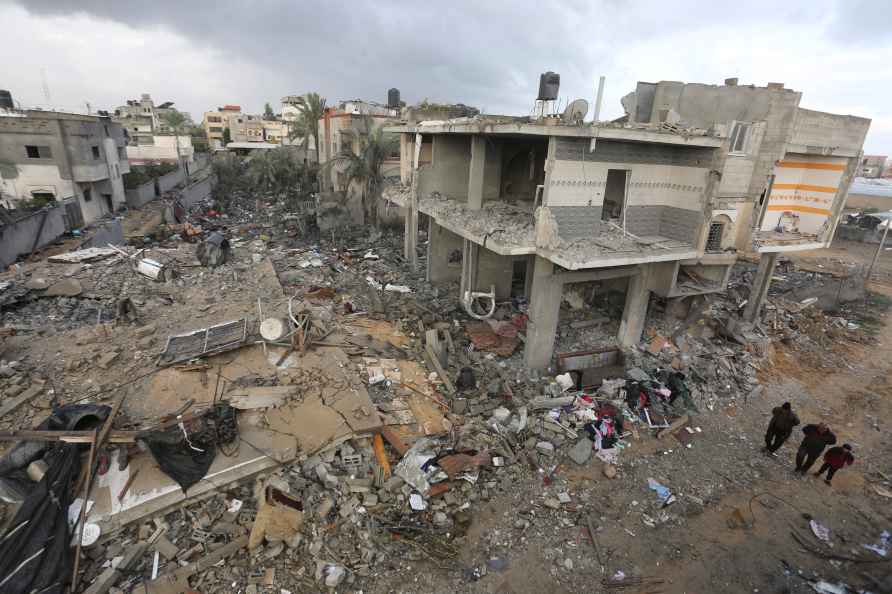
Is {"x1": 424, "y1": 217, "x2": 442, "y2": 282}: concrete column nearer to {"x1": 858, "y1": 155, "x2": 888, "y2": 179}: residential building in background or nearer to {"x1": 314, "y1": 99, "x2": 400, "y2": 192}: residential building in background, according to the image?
{"x1": 314, "y1": 99, "x2": 400, "y2": 192}: residential building in background

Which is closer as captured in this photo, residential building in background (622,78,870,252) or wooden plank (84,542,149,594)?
wooden plank (84,542,149,594)

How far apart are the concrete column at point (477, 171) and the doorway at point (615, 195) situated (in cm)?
362

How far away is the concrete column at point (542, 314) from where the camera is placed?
426 inches

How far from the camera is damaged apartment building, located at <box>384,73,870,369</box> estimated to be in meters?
10.1

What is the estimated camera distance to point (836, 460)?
864 cm

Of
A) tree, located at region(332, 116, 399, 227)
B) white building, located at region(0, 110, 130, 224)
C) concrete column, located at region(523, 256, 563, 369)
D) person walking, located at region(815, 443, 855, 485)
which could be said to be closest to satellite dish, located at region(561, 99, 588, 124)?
concrete column, located at region(523, 256, 563, 369)

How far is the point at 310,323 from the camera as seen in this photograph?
36.3 ft

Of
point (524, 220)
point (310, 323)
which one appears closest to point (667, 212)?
point (524, 220)

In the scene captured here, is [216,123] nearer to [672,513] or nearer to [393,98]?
[393,98]

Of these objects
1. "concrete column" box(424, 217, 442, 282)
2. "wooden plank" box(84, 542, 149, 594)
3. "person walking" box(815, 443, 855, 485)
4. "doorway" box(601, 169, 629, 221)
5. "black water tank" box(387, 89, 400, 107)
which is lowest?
"wooden plank" box(84, 542, 149, 594)

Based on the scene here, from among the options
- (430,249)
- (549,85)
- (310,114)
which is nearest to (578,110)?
(549,85)

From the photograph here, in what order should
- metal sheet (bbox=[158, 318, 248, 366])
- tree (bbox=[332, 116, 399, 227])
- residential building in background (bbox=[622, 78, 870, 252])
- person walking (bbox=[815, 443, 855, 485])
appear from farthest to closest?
tree (bbox=[332, 116, 399, 227]) < residential building in background (bbox=[622, 78, 870, 252]) < metal sheet (bbox=[158, 318, 248, 366]) < person walking (bbox=[815, 443, 855, 485])

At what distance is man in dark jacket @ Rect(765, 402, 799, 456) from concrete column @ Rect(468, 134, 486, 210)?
9207 mm

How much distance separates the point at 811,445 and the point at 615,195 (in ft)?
24.0
